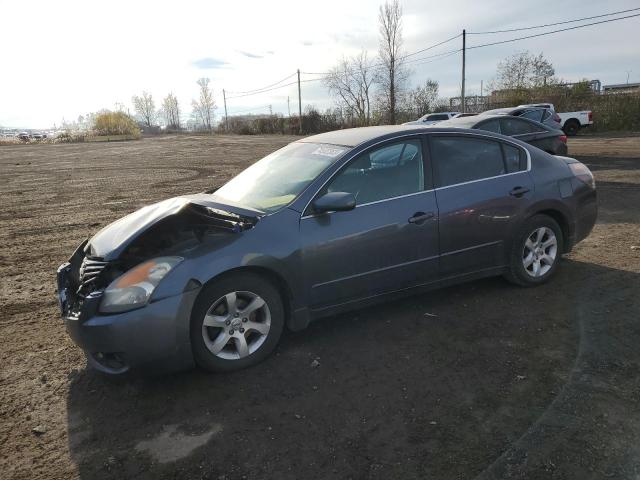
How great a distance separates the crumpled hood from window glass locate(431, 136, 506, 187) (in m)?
1.74

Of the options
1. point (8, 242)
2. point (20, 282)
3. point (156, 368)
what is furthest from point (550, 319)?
point (8, 242)

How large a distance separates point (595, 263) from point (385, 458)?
411cm

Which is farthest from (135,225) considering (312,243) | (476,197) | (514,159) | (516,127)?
(516,127)

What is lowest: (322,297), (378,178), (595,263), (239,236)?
(595,263)

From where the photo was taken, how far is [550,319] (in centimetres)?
419

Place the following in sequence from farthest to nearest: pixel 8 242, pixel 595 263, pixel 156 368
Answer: pixel 8 242 < pixel 595 263 < pixel 156 368

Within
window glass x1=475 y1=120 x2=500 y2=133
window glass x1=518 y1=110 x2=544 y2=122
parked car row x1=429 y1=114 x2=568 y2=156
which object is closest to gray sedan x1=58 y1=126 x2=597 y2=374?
window glass x1=475 y1=120 x2=500 y2=133

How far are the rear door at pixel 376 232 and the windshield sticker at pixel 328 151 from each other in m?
0.18

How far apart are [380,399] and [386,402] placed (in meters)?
0.05

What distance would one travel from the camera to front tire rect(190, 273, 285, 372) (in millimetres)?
3377

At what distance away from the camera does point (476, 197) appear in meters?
4.45

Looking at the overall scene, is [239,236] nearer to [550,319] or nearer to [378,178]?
[378,178]

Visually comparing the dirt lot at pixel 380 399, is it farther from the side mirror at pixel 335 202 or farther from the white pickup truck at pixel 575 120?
the white pickup truck at pixel 575 120

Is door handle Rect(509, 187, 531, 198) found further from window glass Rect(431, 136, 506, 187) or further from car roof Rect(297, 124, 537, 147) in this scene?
car roof Rect(297, 124, 537, 147)
